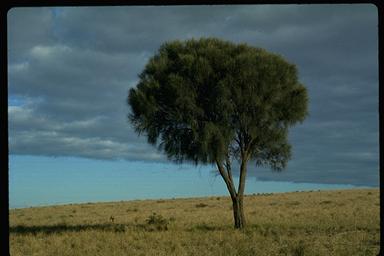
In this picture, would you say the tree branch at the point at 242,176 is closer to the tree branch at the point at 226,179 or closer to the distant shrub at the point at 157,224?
the tree branch at the point at 226,179

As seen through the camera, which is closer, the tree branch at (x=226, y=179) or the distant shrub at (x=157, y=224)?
the tree branch at (x=226, y=179)

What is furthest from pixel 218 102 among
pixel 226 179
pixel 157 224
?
pixel 157 224

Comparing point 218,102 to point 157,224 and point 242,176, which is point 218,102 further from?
point 157,224

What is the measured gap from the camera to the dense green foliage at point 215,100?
25250mm

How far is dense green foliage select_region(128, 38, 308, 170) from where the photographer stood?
2525 centimetres

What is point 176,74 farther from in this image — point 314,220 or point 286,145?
point 314,220

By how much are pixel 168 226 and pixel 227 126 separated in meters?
5.52

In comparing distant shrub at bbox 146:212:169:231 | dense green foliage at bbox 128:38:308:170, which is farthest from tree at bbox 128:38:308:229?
distant shrub at bbox 146:212:169:231

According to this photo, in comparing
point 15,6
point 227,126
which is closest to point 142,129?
point 227,126

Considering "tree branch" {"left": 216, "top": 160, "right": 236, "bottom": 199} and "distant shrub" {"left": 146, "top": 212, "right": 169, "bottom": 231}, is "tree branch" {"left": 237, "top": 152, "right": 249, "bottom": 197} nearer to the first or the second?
"tree branch" {"left": 216, "top": 160, "right": 236, "bottom": 199}

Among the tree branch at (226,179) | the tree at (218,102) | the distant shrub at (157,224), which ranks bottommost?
the distant shrub at (157,224)

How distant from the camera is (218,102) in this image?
25156 millimetres

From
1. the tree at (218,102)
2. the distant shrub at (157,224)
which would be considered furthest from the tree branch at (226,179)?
the distant shrub at (157,224)

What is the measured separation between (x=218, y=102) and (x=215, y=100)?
18 centimetres
